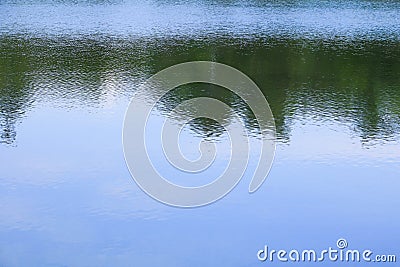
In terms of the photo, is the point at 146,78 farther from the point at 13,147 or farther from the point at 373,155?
the point at 373,155

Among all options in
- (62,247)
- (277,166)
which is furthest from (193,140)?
(62,247)
